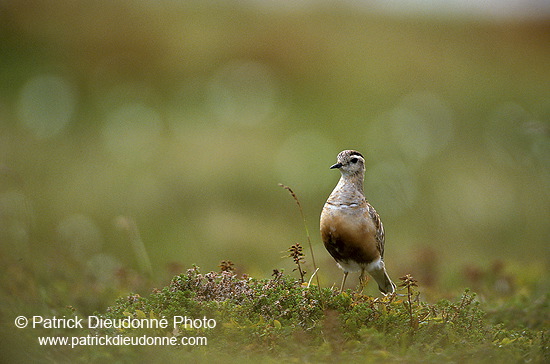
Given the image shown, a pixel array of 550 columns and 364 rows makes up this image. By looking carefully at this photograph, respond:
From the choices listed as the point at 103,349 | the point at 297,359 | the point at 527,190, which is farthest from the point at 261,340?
the point at 527,190

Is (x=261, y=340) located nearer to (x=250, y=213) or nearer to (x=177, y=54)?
(x=250, y=213)

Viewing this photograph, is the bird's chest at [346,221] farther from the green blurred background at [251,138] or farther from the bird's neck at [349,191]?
the green blurred background at [251,138]

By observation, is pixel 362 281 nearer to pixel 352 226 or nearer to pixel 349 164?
pixel 352 226

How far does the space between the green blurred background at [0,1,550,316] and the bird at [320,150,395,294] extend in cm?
167

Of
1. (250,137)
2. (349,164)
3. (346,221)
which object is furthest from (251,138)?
(346,221)

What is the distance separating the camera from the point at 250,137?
13578 millimetres

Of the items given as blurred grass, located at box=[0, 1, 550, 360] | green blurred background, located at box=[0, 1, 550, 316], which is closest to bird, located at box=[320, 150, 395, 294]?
green blurred background, located at box=[0, 1, 550, 316]

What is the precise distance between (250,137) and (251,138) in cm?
5

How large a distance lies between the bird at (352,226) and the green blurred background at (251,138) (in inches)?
65.6

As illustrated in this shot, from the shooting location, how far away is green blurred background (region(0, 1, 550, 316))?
344 inches

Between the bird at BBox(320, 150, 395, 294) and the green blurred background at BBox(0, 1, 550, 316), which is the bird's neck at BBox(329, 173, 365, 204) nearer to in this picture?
the bird at BBox(320, 150, 395, 294)

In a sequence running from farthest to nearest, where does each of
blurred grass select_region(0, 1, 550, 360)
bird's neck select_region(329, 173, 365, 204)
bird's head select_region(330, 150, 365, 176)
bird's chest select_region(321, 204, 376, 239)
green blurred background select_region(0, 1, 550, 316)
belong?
blurred grass select_region(0, 1, 550, 360)
green blurred background select_region(0, 1, 550, 316)
bird's head select_region(330, 150, 365, 176)
bird's neck select_region(329, 173, 365, 204)
bird's chest select_region(321, 204, 376, 239)

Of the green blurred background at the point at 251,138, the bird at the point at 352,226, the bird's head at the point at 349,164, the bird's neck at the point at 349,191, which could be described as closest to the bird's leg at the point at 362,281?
the bird at the point at 352,226

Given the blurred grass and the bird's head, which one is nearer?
the bird's head
